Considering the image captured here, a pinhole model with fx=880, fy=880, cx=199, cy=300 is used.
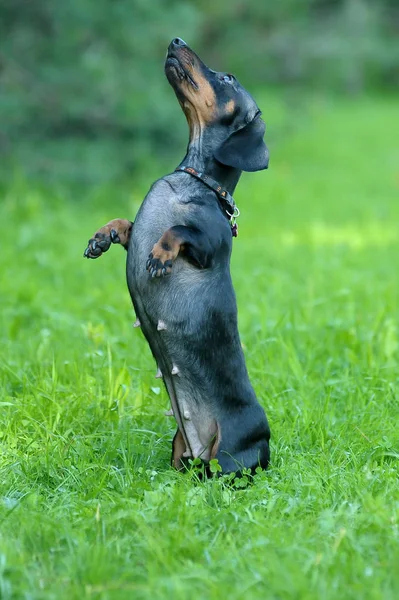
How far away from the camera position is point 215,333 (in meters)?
3.26

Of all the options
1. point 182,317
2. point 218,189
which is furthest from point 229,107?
point 182,317

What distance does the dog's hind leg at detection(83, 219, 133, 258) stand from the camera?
129 inches

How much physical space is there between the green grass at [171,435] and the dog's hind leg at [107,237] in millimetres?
829

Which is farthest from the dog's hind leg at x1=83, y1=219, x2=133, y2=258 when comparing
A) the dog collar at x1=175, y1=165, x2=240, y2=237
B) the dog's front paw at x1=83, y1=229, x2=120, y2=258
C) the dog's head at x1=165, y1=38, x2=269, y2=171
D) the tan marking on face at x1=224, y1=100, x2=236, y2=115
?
the tan marking on face at x1=224, y1=100, x2=236, y2=115

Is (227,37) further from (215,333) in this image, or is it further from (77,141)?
(215,333)

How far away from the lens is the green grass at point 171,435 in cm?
265

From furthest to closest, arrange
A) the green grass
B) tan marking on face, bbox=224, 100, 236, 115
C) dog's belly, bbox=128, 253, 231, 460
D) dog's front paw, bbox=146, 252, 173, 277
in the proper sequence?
tan marking on face, bbox=224, 100, 236, 115 < dog's belly, bbox=128, 253, 231, 460 < dog's front paw, bbox=146, 252, 173, 277 < the green grass

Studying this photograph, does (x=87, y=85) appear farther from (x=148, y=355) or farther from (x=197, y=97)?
(x=197, y=97)

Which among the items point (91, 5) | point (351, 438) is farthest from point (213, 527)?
point (91, 5)

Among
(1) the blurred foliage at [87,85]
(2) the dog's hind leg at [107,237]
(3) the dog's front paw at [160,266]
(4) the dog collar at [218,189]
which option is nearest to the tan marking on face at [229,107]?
(4) the dog collar at [218,189]

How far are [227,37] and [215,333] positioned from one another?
1404cm

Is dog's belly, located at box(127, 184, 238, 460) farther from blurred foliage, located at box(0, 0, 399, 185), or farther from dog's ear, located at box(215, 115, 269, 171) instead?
blurred foliage, located at box(0, 0, 399, 185)

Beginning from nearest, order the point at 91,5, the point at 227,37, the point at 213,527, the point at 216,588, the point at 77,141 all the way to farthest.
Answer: the point at 216,588, the point at 213,527, the point at 91,5, the point at 77,141, the point at 227,37

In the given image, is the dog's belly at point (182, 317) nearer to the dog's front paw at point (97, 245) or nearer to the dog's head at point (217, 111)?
the dog's front paw at point (97, 245)
